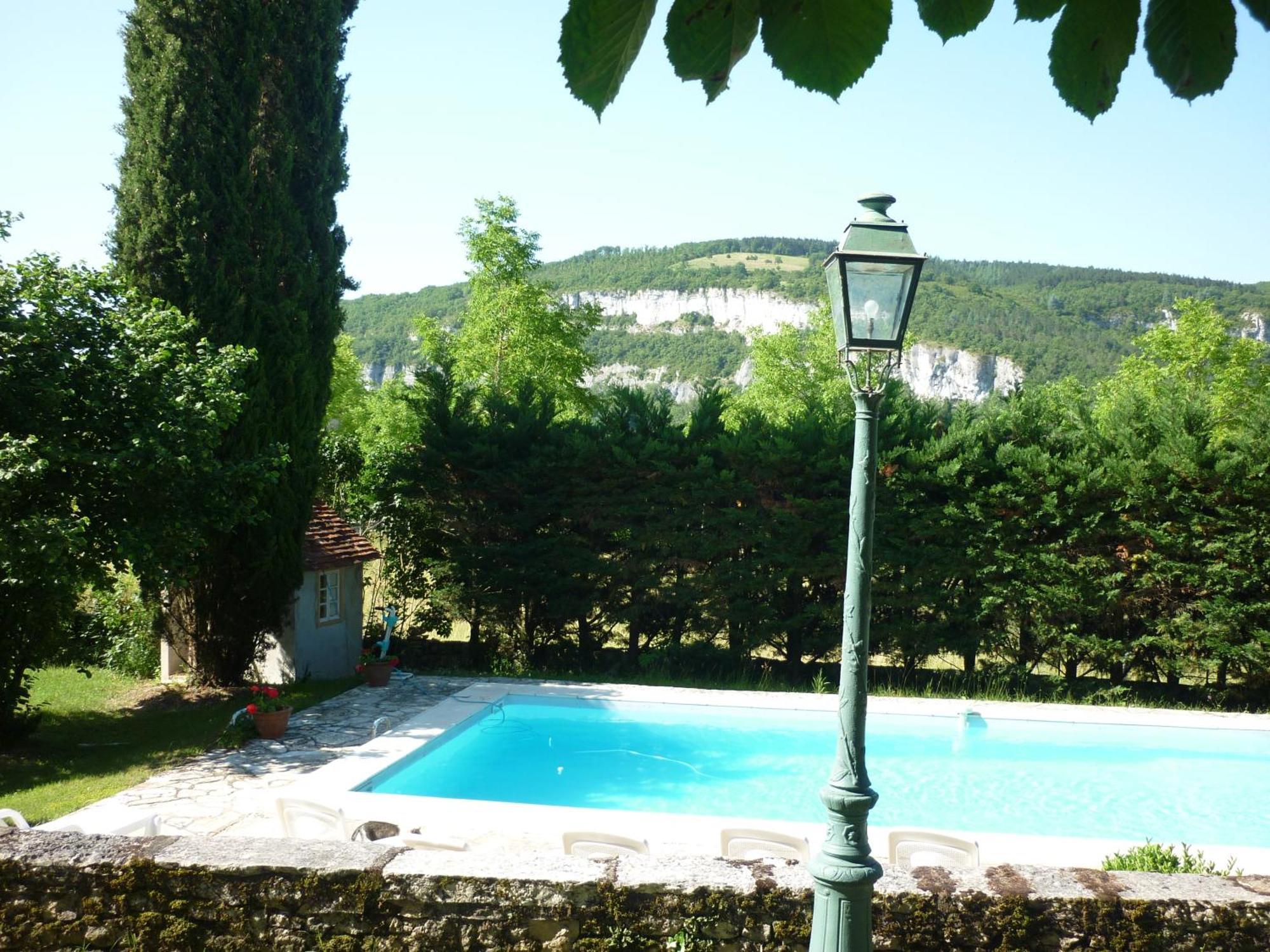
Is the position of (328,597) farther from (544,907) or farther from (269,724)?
(544,907)

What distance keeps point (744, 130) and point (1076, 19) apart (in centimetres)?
50

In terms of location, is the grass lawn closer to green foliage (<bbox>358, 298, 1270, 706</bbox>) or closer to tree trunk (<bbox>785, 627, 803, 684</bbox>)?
green foliage (<bbox>358, 298, 1270, 706</bbox>)

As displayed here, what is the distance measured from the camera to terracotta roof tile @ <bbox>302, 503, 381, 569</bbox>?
13.3 m

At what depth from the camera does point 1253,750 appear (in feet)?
36.3

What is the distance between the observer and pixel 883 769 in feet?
36.2

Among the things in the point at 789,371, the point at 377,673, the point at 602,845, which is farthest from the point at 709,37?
the point at 789,371

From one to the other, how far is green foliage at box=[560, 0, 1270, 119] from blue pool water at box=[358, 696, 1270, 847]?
346 inches

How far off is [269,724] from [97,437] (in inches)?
134

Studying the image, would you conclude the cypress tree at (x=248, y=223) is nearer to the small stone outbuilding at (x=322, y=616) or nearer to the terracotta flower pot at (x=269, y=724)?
the small stone outbuilding at (x=322, y=616)

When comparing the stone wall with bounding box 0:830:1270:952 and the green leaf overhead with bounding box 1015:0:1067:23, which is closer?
the green leaf overhead with bounding box 1015:0:1067:23

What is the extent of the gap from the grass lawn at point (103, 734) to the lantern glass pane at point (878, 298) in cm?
725

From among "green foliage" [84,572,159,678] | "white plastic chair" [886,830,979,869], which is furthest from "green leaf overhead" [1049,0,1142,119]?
"green foliage" [84,572,159,678]

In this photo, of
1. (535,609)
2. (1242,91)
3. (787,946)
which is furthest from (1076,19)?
(535,609)

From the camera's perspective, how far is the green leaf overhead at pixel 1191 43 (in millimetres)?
1186
